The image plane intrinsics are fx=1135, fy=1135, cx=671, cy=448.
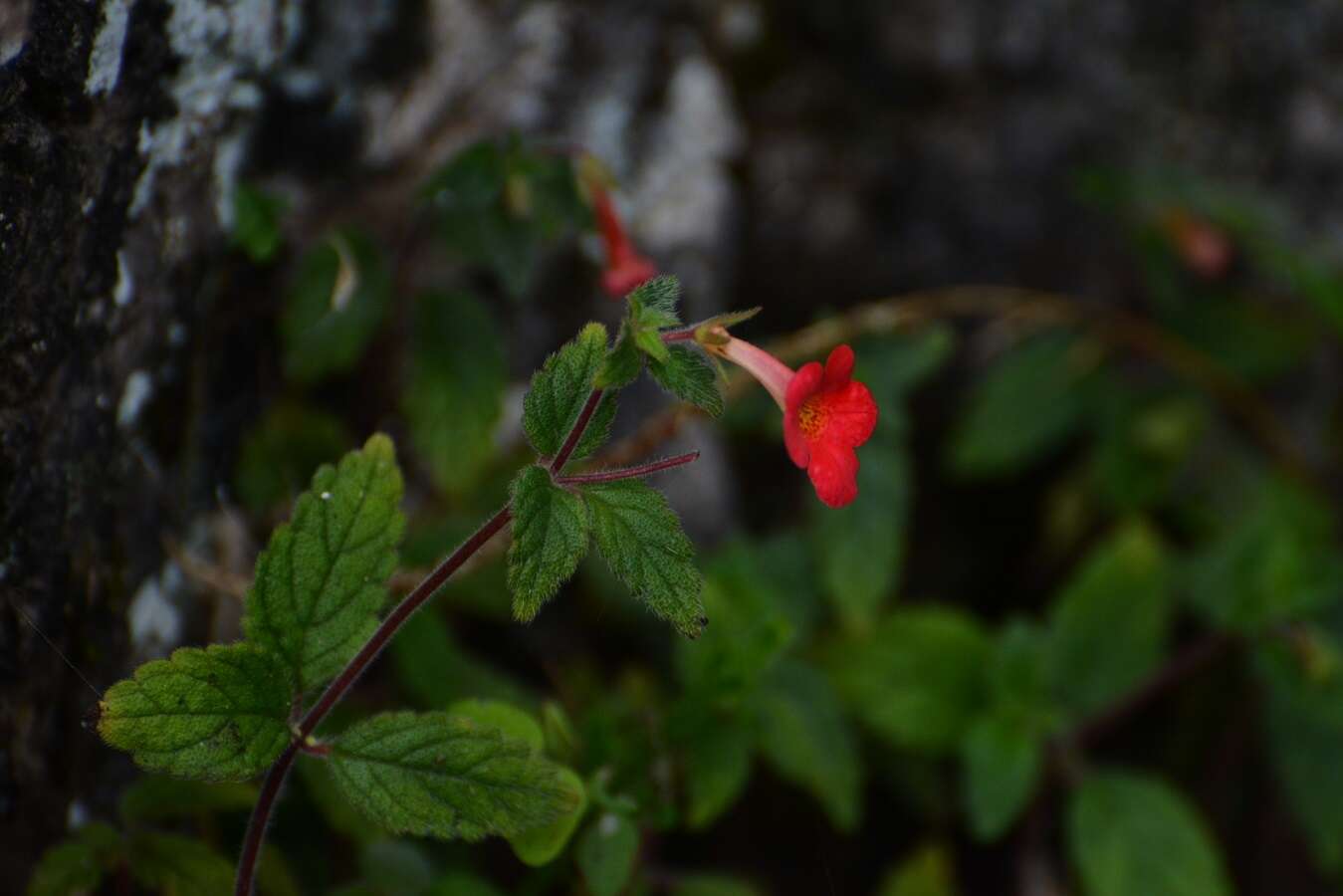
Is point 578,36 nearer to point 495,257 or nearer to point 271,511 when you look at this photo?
point 495,257

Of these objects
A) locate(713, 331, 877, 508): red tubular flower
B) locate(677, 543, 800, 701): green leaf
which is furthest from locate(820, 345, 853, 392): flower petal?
locate(677, 543, 800, 701): green leaf

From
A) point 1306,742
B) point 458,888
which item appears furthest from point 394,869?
point 1306,742

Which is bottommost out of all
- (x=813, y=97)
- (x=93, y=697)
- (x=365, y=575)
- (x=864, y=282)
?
(x=864, y=282)

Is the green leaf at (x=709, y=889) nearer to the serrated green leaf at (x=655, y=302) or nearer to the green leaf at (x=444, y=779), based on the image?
the green leaf at (x=444, y=779)

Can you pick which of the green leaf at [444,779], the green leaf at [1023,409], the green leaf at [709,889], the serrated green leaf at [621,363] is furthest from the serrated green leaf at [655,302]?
the green leaf at [1023,409]

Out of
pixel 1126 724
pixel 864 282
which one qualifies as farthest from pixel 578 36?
pixel 1126 724

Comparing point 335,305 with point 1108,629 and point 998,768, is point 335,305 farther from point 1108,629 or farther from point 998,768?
point 1108,629

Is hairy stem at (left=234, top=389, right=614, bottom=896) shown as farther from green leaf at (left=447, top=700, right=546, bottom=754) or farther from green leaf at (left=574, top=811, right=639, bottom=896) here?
green leaf at (left=574, top=811, right=639, bottom=896)
